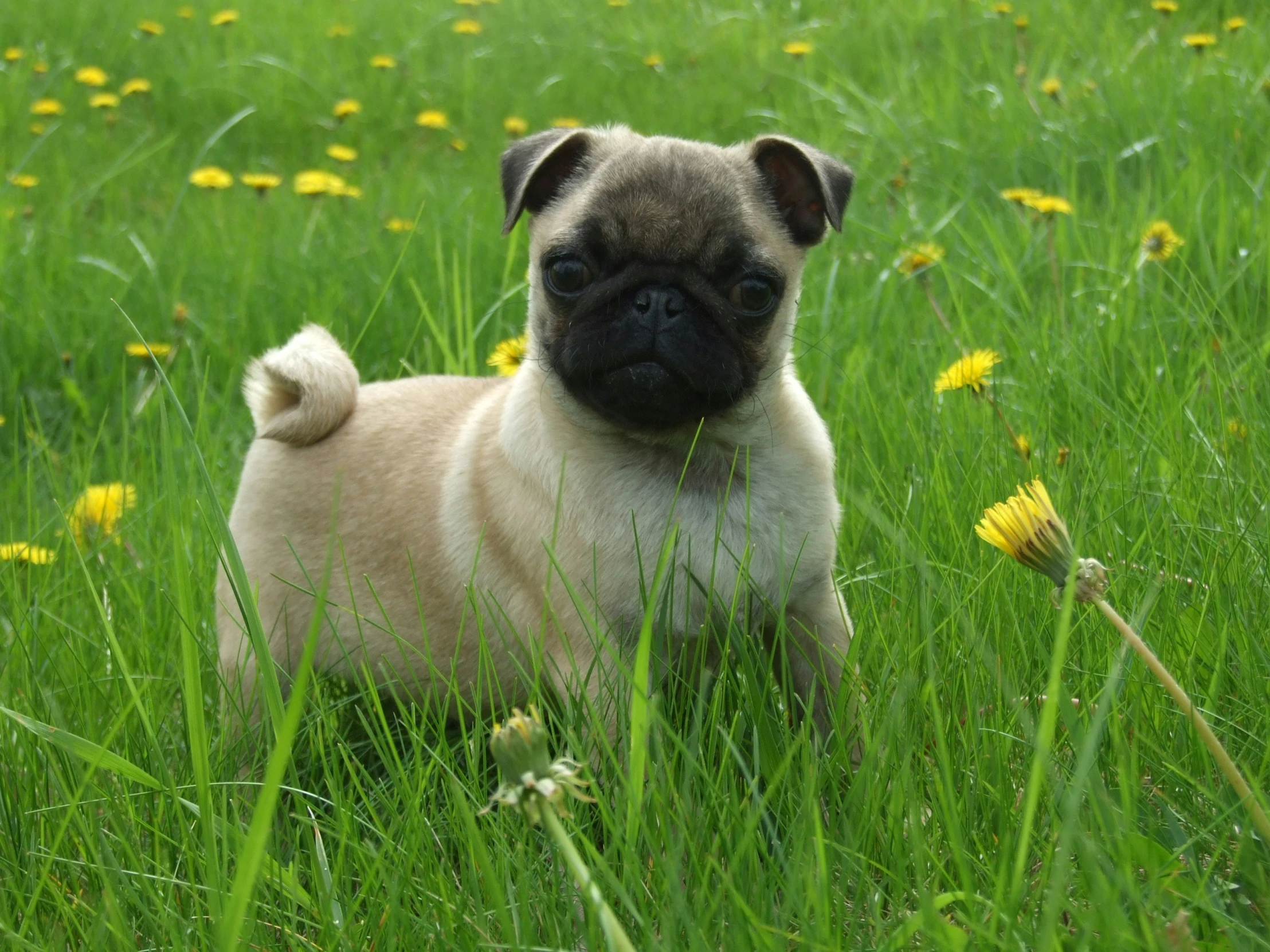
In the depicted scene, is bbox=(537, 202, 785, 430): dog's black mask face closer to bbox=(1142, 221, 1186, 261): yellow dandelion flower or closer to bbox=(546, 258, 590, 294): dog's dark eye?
bbox=(546, 258, 590, 294): dog's dark eye

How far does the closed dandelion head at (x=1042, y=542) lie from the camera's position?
1539 millimetres

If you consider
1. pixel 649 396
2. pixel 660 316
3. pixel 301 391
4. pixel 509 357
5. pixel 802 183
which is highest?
pixel 802 183

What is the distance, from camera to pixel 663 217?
2.64 m

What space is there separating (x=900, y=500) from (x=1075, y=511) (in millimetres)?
457

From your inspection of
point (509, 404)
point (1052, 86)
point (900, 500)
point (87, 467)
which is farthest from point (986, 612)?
point (1052, 86)

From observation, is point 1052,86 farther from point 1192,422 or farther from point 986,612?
point 986,612

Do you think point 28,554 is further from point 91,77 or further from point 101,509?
point 91,77

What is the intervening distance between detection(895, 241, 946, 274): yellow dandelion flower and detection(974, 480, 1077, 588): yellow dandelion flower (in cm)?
231

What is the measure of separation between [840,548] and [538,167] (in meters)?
1.21

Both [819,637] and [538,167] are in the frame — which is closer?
[819,637]

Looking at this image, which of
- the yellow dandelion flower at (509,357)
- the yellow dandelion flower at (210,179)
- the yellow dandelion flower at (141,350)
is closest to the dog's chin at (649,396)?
the yellow dandelion flower at (509,357)

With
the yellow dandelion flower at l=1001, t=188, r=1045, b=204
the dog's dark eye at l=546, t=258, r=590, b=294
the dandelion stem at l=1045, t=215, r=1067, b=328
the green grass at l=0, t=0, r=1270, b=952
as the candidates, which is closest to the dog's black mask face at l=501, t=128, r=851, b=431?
the dog's dark eye at l=546, t=258, r=590, b=294

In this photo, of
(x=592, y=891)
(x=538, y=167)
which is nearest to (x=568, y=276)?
(x=538, y=167)

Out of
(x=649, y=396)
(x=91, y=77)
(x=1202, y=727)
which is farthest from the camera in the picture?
(x=91, y=77)
